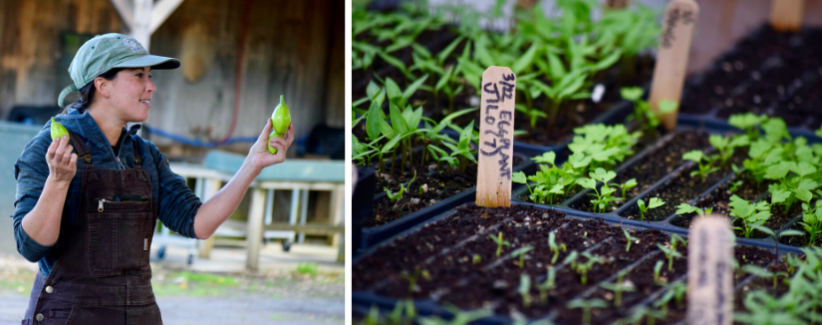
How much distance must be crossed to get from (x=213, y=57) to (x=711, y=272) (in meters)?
4.66

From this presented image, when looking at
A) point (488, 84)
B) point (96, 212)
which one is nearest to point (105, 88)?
point (96, 212)

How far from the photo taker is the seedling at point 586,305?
57.1 inches

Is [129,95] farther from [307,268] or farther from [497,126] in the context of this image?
[307,268]

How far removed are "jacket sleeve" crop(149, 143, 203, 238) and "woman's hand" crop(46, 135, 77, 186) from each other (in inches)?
14.7

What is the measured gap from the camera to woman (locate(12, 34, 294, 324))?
1.66 metres

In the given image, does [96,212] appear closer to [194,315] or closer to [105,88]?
[105,88]

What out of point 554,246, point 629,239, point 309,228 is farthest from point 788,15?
point 554,246

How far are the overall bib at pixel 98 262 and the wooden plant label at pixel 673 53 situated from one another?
2.38 m

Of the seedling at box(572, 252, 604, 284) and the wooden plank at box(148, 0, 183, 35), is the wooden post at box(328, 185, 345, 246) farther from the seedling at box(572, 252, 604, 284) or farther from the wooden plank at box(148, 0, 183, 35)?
the seedling at box(572, 252, 604, 284)

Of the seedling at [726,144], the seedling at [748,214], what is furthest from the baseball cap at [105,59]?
the seedling at [726,144]

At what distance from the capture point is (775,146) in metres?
2.89

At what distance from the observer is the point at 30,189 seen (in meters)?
1.64

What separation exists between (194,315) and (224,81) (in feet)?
7.59

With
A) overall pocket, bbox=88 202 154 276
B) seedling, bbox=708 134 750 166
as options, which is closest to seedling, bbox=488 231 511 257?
overall pocket, bbox=88 202 154 276
